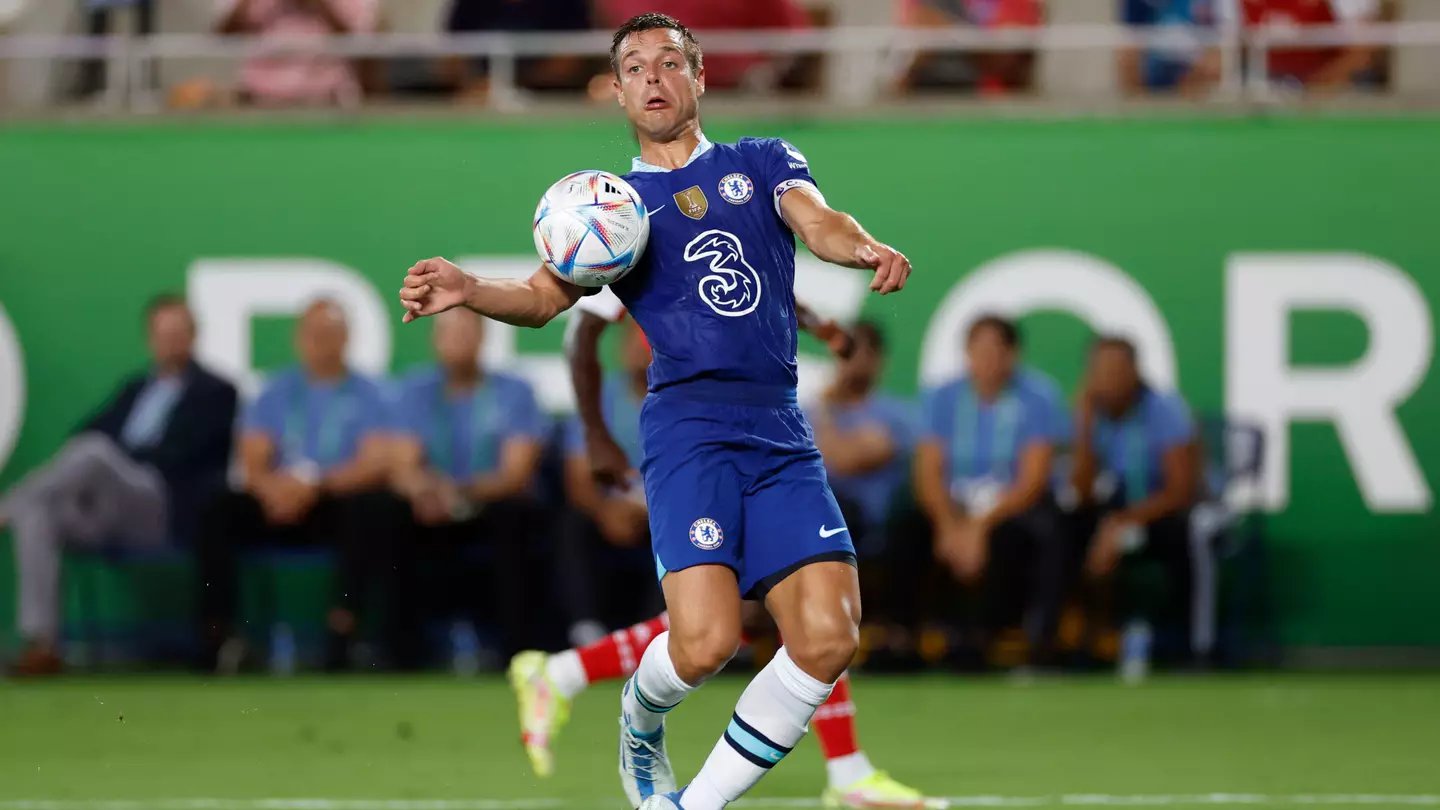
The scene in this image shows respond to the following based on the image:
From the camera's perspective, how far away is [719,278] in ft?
19.4

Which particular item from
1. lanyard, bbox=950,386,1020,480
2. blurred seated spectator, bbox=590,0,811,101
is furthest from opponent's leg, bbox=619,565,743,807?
blurred seated spectator, bbox=590,0,811,101

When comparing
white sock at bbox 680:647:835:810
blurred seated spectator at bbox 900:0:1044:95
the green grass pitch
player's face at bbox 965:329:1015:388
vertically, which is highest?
blurred seated spectator at bbox 900:0:1044:95

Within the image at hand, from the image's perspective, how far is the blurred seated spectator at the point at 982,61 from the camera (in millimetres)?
13211

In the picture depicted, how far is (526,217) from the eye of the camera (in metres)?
13.3

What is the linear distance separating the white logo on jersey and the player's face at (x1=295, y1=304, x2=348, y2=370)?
22.6 feet

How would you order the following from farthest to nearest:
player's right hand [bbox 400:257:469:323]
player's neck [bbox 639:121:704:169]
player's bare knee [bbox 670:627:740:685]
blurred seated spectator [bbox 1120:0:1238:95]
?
blurred seated spectator [bbox 1120:0:1238:95], player's neck [bbox 639:121:704:169], player's bare knee [bbox 670:627:740:685], player's right hand [bbox 400:257:469:323]

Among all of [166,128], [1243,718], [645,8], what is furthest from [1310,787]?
[166,128]

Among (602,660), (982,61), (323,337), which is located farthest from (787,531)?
(982,61)

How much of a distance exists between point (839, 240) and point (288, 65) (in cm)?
865

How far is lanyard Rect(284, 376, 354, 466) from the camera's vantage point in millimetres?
12617

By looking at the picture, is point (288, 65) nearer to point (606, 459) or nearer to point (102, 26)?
point (102, 26)

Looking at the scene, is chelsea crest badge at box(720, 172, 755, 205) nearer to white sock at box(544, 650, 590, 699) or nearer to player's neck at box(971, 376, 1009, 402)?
white sock at box(544, 650, 590, 699)

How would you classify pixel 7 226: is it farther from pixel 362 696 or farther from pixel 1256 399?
pixel 1256 399

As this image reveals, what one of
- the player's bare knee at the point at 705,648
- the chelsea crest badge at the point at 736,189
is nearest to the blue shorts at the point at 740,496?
the player's bare knee at the point at 705,648
